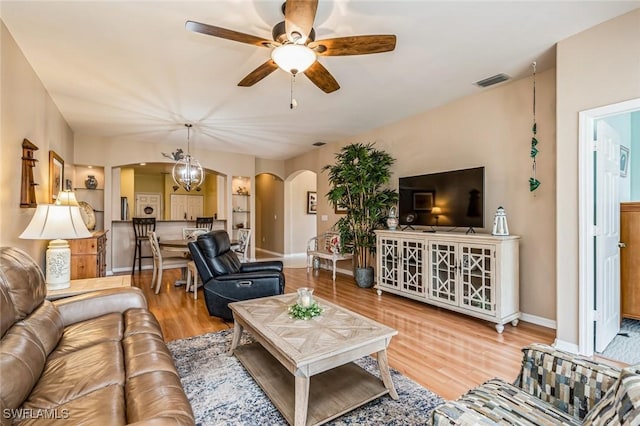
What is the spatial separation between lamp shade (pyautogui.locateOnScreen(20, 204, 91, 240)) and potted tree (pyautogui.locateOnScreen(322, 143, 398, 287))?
338 cm

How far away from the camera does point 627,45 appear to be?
2.32 meters

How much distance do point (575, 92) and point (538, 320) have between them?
2.31 metres

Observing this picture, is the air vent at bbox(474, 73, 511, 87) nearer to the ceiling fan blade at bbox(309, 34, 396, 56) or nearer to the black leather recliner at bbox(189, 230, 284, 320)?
the ceiling fan blade at bbox(309, 34, 396, 56)

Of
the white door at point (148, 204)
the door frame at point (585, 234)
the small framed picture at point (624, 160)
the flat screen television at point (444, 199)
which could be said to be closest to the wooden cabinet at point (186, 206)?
the white door at point (148, 204)

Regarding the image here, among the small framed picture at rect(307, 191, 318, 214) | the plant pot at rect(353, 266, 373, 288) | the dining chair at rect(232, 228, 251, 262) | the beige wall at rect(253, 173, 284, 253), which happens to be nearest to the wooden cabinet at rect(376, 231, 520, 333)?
the plant pot at rect(353, 266, 373, 288)

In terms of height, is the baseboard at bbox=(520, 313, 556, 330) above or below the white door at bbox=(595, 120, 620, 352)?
below

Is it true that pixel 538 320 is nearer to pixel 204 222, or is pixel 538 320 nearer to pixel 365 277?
pixel 365 277

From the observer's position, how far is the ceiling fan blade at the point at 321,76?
2.42 meters

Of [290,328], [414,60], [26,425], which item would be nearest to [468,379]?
[290,328]

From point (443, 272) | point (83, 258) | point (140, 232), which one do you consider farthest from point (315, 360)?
point (140, 232)

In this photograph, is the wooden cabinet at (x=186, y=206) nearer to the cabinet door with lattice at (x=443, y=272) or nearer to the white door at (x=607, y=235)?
the cabinet door with lattice at (x=443, y=272)

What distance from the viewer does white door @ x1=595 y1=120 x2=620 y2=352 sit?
2609 millimetres

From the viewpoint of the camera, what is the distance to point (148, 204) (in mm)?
10266

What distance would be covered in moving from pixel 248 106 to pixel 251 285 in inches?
95.9
